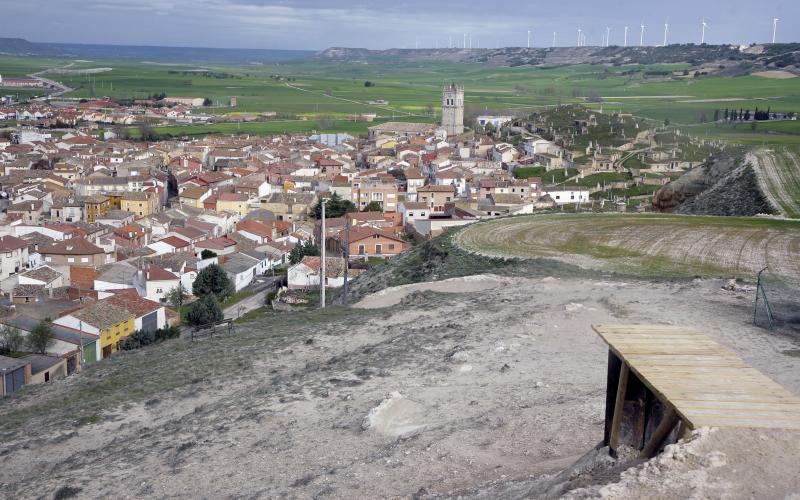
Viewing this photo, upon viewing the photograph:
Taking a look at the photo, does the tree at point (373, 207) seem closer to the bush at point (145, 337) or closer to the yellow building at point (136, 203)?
the yellow building at point (136, 203)

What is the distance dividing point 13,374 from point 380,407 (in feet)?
41.9

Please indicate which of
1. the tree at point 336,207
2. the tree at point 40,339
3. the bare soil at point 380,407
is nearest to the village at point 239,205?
the tree at point 40,339

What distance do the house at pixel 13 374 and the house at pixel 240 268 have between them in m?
13.2

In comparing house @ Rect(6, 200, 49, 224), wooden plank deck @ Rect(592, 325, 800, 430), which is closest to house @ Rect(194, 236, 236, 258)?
house @ Rect(6, 200, 49, 224)

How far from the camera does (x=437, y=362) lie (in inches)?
420

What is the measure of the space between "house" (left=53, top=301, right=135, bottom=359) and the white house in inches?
1201

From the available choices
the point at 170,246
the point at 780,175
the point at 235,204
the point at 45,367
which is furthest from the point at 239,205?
the point at 780,175

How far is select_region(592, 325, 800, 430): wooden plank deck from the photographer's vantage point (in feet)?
15.8

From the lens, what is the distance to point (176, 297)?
95.7 ft

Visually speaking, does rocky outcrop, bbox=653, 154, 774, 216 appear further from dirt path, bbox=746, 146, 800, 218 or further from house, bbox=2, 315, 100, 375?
house, bbox=2, 315, 100, 375

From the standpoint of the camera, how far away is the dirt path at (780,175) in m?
28.2

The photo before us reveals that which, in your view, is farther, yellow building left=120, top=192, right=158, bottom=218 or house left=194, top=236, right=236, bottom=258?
yellow building left=120, top=192, right=158, bottom=218

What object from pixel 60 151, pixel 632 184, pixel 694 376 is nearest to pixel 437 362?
pixel 694 376

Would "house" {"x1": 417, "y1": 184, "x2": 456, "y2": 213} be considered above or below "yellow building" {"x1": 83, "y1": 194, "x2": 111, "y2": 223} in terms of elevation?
above
